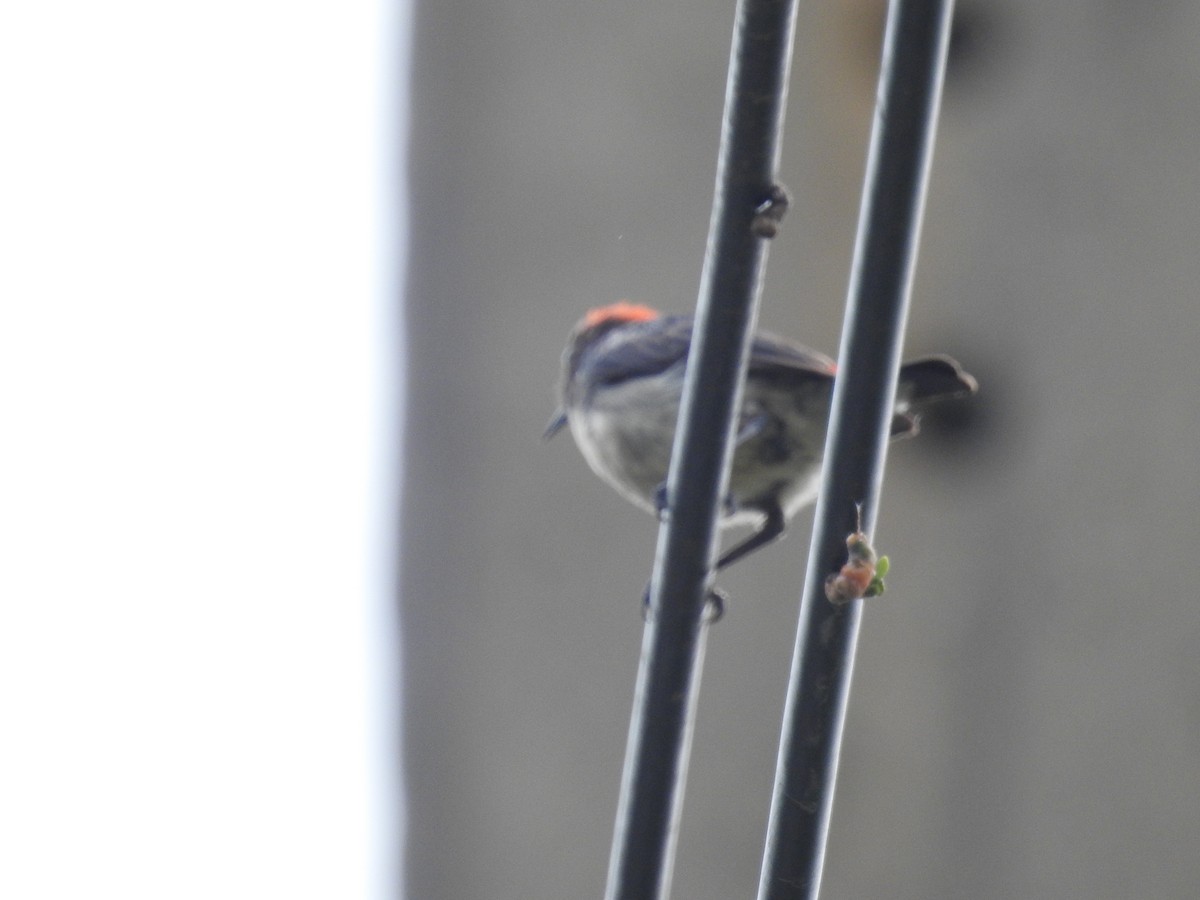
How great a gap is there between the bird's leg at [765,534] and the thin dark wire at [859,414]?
2673 mm

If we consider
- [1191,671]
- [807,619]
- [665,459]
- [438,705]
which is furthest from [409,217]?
[807,619]

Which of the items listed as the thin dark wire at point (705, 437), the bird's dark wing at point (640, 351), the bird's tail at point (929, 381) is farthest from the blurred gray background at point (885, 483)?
the thin dark wire at point (705, 437)

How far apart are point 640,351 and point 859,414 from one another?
2793mm

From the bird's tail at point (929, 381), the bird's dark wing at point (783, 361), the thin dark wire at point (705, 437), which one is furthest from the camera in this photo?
the bird's dark wing at point (783, 361)

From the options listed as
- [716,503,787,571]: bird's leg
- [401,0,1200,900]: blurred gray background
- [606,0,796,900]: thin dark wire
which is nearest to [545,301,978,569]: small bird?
[716,503,787,571]: bird's leg

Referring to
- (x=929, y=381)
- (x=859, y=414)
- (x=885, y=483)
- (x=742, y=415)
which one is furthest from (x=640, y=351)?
(x=859, y=414)

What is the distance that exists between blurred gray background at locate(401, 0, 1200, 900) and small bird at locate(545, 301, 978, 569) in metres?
1.13

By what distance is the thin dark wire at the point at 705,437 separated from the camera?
1959 mm

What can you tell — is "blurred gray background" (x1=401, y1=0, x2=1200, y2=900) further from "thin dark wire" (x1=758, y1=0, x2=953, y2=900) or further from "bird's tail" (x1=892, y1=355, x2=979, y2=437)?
"thin dark wire" (x1=758, y1=0, x2=953, y2=900)

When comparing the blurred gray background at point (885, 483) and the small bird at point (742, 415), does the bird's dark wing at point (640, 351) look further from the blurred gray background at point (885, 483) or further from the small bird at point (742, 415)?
the blurred gray background at point (885, 483)

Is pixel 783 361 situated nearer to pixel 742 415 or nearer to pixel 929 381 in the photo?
pixel 742 415

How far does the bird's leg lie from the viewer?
15.2 feet

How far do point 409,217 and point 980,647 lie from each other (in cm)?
280

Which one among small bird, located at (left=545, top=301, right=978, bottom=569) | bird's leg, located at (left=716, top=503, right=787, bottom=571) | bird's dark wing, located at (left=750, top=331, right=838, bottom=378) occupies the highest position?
bird's dark wing, located at (left=750, top=331, right=838, bottom=378)
